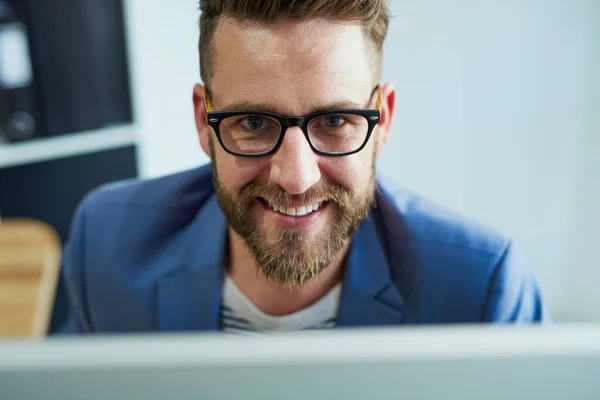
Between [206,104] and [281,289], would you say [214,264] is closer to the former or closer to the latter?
[281,289]

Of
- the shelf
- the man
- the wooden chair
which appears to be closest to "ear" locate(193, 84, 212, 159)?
the man

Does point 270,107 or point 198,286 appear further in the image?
point 198,286

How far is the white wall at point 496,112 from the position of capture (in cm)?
129

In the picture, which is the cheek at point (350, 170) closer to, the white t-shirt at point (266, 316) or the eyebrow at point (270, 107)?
the eyebrow at point (270, 107)

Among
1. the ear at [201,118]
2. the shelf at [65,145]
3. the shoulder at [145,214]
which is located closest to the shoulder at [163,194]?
the shoulder at [145,214]

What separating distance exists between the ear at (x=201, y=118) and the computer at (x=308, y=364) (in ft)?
2.00

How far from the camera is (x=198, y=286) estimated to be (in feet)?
3.11

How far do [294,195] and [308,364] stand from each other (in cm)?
48

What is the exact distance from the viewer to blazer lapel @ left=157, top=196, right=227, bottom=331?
0.94 m

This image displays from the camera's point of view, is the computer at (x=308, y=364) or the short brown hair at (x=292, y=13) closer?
the computer at (x=308, y=364)

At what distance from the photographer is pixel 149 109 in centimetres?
172

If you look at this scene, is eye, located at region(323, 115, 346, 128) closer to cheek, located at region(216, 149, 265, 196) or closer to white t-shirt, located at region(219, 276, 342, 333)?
cheek, located at region(216, 149, 265, 196)

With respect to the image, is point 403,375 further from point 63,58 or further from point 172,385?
point 63,58

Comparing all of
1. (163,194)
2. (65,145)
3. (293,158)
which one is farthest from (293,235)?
(65,145)
